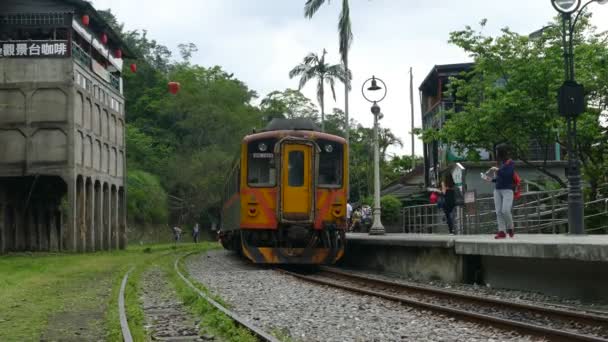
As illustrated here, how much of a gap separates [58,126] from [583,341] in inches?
1157

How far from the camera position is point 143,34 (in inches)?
3602

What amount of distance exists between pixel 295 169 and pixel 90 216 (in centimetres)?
2113

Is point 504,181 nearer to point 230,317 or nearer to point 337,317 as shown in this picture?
point 337,317

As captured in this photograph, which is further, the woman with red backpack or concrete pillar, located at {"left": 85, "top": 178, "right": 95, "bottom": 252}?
concrete pillar, located at {"left": 85, "top": 178, "right": 95, "bottom": 252}

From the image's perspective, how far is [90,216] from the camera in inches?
→ 1423

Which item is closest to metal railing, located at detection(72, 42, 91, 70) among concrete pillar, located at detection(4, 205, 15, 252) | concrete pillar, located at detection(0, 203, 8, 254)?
concrete pillar, located at detection(0, 203, 8, 254)

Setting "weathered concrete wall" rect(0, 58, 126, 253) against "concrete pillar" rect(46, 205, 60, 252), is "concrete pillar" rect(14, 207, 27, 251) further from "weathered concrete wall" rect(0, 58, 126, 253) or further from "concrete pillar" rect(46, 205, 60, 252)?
"concrete pillar" rect(46, 205, 60, 252)

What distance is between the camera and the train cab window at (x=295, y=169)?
1733 cm

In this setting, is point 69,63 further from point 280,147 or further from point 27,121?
point 280,147

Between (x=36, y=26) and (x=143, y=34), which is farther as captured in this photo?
(x=143, y=34)

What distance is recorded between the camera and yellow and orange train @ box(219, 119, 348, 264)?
56.5ft

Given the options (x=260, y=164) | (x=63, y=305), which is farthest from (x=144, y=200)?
(x=63, y=305)

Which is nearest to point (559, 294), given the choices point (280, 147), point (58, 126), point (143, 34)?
point (280, 147)

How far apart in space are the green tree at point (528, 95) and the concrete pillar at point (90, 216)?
16901 millimetres
